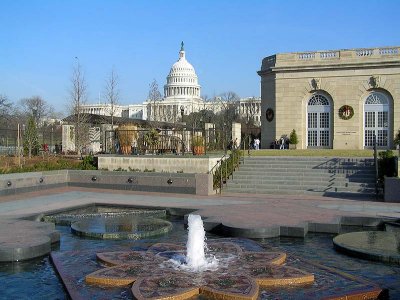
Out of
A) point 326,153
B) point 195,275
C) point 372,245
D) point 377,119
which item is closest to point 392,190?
point 372,245

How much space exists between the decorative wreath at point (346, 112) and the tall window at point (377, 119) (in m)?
1.11

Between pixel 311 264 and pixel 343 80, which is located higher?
pixel 343 80

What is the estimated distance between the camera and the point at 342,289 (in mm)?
7773

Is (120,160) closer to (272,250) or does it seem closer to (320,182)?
(320,182)

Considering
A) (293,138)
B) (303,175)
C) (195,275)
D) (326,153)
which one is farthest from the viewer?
(293,138)

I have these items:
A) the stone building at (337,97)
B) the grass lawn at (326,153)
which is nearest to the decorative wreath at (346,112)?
the stone building at (337,97)

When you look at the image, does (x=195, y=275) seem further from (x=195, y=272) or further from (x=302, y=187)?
(x=302, y=187)

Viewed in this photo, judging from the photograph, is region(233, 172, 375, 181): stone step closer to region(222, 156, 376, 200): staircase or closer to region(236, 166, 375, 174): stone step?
region(222, 156, 376, 200): staircase

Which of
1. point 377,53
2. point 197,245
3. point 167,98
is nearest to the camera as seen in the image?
→ point 197,245

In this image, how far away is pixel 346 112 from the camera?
1409 inches

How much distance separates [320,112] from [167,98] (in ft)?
332

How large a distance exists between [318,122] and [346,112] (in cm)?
232

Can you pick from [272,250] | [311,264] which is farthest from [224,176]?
[311,264]

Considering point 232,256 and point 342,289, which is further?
point 232,256
